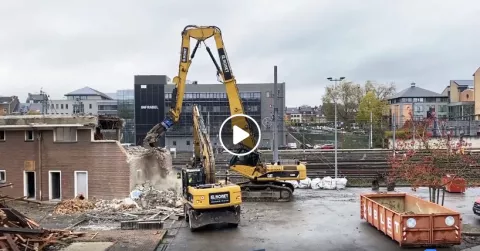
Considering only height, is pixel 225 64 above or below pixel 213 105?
above

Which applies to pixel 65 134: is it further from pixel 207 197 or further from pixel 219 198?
A: pixel 219 198

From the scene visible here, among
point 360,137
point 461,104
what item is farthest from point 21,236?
point 461,104

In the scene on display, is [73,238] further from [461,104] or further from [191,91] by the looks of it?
[461,104]

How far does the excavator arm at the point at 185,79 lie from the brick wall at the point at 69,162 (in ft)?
7.40

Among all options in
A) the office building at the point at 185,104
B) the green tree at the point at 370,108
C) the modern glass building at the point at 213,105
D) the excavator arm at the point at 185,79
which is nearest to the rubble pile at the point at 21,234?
the excavator arm at the point at 185,79

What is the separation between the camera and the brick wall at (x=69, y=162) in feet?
85.2

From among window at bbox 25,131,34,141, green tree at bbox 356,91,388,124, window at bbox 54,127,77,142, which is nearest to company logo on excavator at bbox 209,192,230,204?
window at bbox 54,127,77,142

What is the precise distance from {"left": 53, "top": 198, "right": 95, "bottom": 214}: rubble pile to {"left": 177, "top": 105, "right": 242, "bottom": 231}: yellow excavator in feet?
19.5

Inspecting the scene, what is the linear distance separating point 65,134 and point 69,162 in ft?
5.14

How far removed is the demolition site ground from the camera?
17.2 metres

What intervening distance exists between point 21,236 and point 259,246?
25.7 feet

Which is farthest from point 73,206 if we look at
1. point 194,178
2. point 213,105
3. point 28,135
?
point 213,105

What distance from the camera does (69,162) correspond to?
2659 centimetres

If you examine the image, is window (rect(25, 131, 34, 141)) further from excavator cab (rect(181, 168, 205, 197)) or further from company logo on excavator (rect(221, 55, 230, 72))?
company logo on excavator (rect(221, 55, 230, 72))
